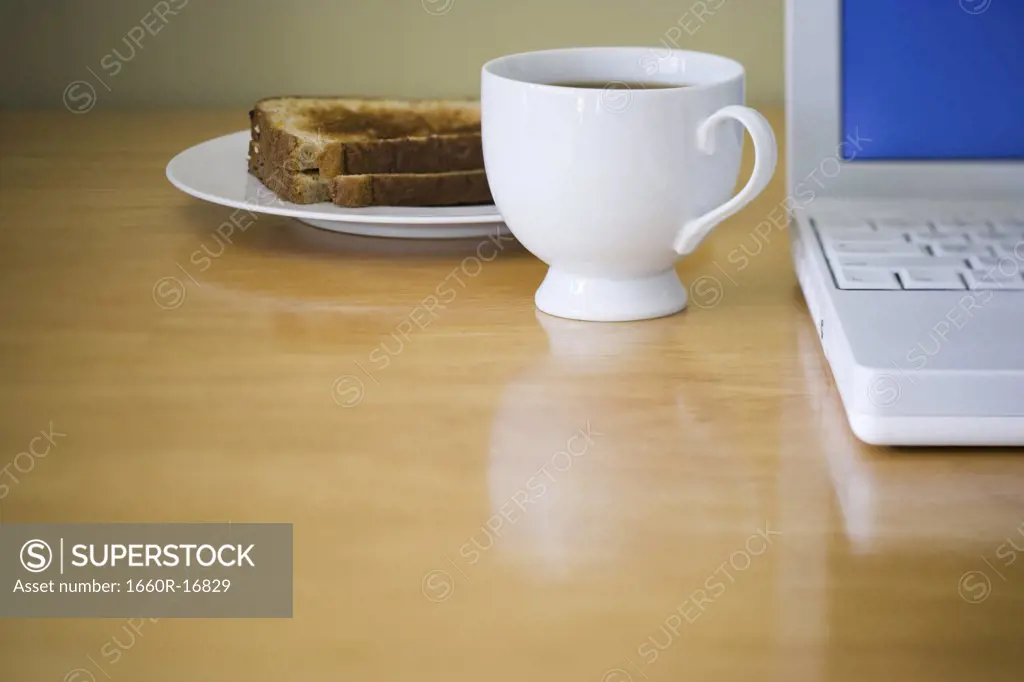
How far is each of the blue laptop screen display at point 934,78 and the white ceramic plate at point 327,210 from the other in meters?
0.24

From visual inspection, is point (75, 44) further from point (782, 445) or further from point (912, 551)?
point (912, 551)

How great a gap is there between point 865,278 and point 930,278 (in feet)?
0.11

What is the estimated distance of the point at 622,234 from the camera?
0.68 meters

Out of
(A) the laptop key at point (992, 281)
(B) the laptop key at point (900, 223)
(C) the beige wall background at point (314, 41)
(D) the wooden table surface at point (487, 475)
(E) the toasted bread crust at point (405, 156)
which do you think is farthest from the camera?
(C) the beige wall background at point (314, 41)

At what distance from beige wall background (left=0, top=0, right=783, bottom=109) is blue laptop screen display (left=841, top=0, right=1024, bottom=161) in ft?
2.17

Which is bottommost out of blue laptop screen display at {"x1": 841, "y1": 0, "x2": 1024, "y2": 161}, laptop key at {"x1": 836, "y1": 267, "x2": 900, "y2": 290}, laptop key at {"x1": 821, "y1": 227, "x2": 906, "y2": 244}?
laptop key at {"x1": 821, "y1": 227, "x2": 906, "y2": 244}

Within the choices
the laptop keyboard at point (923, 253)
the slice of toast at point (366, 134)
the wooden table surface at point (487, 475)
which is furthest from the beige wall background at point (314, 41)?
the laptop keyboard at point (923, 253)

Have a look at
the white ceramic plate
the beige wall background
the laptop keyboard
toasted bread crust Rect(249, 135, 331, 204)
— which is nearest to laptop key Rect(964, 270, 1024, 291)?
the laptop keyboard

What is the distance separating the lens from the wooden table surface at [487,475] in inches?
16.3

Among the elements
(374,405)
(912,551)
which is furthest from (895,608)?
(374,405)

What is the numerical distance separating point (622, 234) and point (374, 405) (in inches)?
6.8

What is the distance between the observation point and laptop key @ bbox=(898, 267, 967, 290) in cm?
65

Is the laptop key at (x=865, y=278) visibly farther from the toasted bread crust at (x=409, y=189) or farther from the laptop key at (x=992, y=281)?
the toasted bread crust at (x=409, y=189)

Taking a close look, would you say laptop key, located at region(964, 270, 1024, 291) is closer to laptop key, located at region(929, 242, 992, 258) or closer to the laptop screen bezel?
laptop key, located at region(929, 242, 992, 258)
